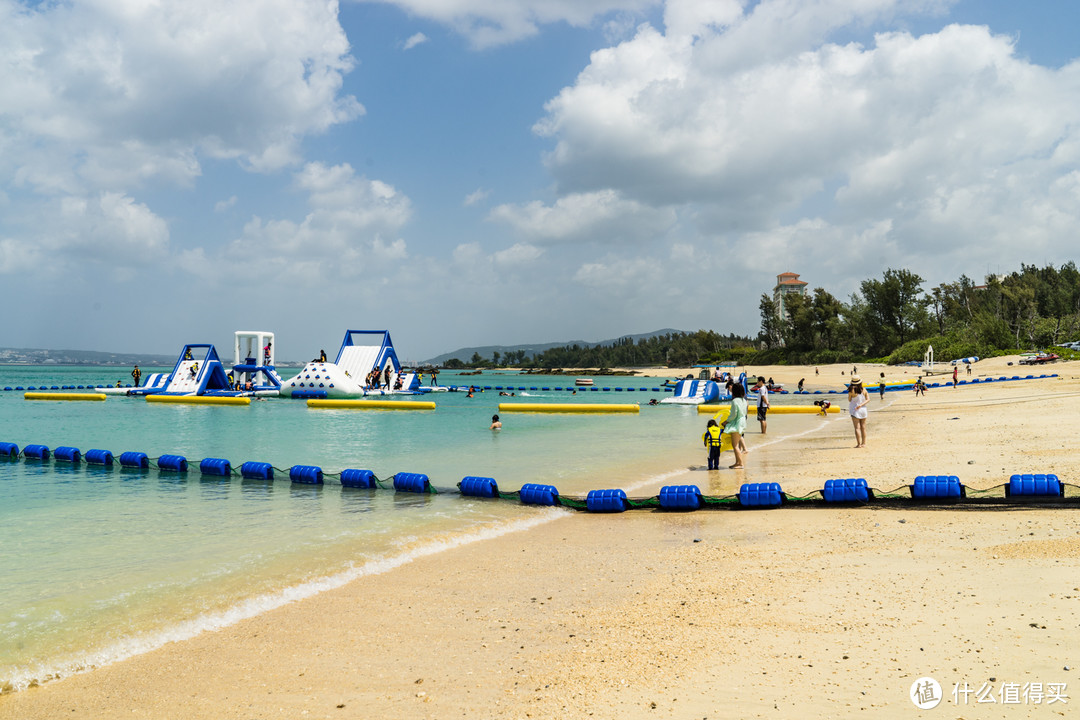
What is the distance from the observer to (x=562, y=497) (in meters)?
9.46

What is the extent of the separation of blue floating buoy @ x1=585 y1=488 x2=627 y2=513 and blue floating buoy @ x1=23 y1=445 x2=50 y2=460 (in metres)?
13.4

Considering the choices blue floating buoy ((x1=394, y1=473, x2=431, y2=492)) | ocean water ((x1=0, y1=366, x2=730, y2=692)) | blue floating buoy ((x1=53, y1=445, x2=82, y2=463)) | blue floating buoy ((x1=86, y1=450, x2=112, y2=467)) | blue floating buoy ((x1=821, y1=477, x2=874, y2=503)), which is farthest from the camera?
blue floating buoy ((x1=53, y1=445, x2=82, y2=463))

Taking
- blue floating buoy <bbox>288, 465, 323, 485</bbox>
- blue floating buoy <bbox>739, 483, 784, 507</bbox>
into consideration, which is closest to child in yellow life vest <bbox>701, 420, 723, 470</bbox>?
blue floating buoy <bbox>739, 483, 784, 507</bbox>

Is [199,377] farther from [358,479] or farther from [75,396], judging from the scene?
[358,479]

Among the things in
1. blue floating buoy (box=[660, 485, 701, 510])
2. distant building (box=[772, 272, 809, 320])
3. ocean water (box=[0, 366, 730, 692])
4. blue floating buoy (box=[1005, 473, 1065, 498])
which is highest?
distant building (box=[772, 272, 809, 320])

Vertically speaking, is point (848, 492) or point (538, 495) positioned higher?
point (848, 492)

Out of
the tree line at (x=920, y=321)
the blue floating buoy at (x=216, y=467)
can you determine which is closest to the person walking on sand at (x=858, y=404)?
the blue floating buoy at (x=216, y=467)

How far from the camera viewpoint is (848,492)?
809cm

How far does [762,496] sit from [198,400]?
33701 millimetres

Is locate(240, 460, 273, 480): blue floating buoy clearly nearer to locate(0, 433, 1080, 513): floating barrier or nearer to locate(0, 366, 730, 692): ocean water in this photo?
locate(0, 366, 730, 692): ocean water

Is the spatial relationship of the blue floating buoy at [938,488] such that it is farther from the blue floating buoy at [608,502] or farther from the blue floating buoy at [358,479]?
the blue floating buoy at [358,479]

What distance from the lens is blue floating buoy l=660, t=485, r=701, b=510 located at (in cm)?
846

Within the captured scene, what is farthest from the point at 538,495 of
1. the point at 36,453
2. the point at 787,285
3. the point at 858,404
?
the point at 787,285

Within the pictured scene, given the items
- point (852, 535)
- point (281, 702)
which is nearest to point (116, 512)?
point (281, 702)
